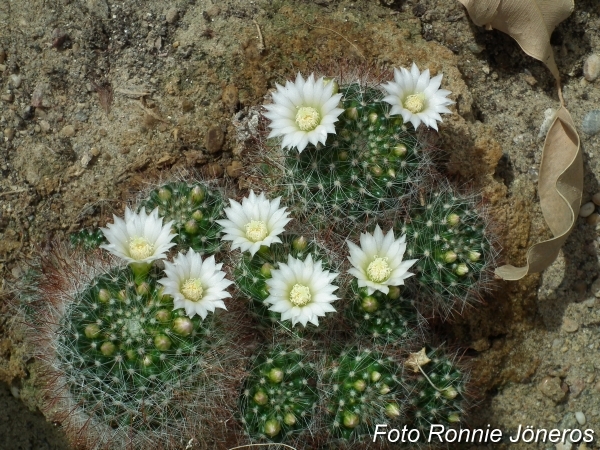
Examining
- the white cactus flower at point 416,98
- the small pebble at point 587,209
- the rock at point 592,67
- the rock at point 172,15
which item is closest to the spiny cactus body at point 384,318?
the white cactus flower at point 416,98

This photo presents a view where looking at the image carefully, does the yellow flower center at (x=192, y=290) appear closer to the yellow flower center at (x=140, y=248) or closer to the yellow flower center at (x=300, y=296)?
the yellow flower center at (x=140, y=248)

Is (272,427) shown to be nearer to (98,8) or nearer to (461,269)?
(461,269)

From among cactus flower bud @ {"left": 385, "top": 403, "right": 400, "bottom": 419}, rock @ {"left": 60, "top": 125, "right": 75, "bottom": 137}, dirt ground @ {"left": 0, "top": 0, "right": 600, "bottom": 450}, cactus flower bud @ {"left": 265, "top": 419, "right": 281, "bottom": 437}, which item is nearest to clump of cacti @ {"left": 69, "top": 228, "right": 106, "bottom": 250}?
dirt ground @ {"left": 0, "top": 0, "right": 600, "bottom": 450}

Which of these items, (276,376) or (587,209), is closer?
(276,376)

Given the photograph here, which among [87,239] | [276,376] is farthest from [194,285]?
[87,239]

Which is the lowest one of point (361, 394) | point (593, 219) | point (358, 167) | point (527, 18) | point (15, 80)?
point (361, 394)

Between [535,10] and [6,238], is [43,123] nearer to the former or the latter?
[6,238]

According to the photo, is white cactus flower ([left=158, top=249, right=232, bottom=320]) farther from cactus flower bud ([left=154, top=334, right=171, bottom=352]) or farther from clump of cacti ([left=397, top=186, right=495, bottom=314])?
clump of cacti ([left=397, top=186, right=495, bottom=314])

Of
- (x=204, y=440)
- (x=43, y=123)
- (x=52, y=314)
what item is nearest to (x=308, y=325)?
(x=204, y=440)
